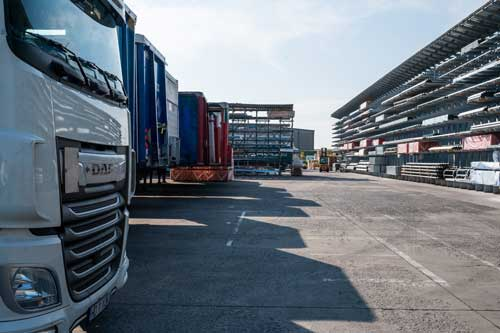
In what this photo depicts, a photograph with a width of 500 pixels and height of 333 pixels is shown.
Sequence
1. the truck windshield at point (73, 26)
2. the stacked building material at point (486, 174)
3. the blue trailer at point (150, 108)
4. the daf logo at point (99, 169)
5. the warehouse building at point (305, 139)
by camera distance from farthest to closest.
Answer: the warehouse building at point (305, 139) < the stacked building material at point (486, 174) < the blue trailer at point (150, 108) < the daf logo at point (99, 169) < the truck windshield at point (73, 26)

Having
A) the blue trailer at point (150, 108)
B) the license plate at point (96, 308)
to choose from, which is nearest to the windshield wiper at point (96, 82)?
the license plate at point (96, 308)

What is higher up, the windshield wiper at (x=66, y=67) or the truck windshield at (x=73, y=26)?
the truck windshield at (x=73, y=26)

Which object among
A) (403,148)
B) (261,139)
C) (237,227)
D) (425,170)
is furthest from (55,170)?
(403,148)

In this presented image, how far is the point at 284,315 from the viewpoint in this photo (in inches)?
170

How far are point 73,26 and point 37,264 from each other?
71.1 inches

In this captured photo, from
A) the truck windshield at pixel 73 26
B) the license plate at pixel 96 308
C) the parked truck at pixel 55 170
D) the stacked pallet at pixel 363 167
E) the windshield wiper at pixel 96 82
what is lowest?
the stacked pallet at pixel 363 167

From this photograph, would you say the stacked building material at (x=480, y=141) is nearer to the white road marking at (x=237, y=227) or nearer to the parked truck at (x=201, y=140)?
the parked truck at (x=201, y=140)

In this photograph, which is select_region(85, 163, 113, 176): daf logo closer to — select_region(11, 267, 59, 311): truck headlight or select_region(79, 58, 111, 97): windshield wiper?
select_region(79, 58, 111, 97): windshield wiper

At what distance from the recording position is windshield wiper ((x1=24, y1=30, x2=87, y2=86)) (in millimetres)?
2621

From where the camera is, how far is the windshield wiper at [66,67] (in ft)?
8.60

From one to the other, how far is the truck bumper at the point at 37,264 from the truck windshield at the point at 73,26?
118 cm

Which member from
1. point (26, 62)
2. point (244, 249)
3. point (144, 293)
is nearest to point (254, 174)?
point (244, 249)

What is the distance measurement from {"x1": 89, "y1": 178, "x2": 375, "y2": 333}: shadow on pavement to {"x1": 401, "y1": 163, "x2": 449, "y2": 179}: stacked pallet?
25174mm

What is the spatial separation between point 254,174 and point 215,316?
1402 inches
